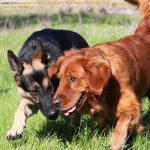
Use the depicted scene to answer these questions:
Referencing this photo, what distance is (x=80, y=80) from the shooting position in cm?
501

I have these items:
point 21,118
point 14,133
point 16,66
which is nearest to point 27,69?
point 16,66

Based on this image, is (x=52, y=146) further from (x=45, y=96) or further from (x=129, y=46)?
(x=129, y=46)

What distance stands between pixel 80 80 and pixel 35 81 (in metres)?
1.82

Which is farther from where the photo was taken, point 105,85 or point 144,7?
point 144,7

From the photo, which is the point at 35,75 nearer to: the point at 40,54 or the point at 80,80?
the point at 40,54

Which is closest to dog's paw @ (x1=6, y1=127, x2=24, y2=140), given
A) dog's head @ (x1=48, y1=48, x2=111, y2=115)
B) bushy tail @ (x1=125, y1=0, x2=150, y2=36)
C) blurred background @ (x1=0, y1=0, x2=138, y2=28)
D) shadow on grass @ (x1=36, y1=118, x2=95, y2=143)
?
shadow on grass @ (x1=36, y1=118, x2=95, y2=143)

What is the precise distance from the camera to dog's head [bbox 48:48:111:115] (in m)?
4.93

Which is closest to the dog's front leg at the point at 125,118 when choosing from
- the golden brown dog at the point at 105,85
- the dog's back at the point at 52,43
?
the golden brown dog at the point at 105,85

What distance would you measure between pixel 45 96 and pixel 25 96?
45 cm

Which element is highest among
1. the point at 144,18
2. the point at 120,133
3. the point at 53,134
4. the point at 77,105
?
the point at 144,18

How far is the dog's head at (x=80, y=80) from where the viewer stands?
4934 mm

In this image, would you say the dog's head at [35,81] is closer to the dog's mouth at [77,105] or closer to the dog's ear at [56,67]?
the dog's ear at [56,67]

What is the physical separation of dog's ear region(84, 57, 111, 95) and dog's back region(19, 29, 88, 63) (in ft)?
7.69

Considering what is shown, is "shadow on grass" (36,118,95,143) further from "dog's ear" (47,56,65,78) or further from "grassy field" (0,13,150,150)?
"dog's ear" (47,56,65,78)
